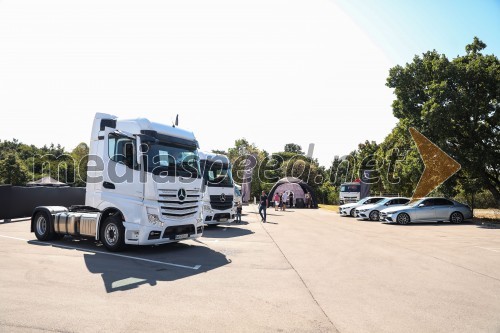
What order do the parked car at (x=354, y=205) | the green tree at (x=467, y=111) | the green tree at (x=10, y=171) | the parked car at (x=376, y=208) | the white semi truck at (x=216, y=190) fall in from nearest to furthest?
the white semi truck at (x=216, y=190) < the green tree at (x=467, y=111) < the parked car at (x=376, y=208) < the parked car at (x=354, y=205) < the green tree at (x=10, y=171)

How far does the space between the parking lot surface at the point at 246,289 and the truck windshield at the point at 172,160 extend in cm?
220

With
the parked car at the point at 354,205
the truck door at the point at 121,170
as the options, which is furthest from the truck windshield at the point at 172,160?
the parked car at the point at 354,205

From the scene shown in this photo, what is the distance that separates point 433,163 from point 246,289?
2077cm

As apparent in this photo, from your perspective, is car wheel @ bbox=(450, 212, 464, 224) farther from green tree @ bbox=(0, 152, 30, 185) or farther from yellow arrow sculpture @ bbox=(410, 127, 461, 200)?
green tree @ bbox=(0, 152, 30, 185)

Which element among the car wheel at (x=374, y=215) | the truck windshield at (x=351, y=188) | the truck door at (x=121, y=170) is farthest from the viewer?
the truck windshield at (x=351, y=188)

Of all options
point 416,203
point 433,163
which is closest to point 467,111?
point 433,163

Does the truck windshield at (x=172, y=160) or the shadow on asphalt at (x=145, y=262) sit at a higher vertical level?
the truck windshield at (x=172, y=160)

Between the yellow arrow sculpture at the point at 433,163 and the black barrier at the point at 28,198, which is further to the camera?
the yellow arrow sculpture at the point at 433,163

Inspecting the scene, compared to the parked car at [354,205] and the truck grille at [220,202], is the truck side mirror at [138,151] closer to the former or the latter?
the truck grille at [220,202]

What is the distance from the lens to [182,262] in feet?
28.6

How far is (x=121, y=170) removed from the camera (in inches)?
378

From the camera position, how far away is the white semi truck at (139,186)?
9.26 m

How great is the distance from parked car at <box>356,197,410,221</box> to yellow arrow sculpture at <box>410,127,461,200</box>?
1.01m

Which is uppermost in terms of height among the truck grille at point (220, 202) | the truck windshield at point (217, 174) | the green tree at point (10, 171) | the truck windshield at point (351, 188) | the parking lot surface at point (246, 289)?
the green tree at point (10, 171)
